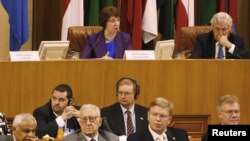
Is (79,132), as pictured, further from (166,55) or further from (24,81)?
(166,55)

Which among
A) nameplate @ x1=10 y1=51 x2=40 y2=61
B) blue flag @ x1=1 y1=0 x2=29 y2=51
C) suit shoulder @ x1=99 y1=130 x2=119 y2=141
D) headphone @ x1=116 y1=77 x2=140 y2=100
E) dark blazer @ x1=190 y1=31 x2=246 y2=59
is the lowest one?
suit shoulder @ x1=99 y1=130 x2=119 y2=141

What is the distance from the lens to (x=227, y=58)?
852 cm

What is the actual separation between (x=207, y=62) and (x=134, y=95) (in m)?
1.04

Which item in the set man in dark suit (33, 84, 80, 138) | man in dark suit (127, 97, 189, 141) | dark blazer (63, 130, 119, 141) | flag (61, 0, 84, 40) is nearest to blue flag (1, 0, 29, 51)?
flag (61, 0, 84, 40)

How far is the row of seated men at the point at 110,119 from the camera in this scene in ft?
21.3

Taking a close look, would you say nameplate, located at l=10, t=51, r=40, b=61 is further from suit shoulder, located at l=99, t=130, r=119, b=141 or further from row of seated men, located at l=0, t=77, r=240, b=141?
suit shoulder, located at l=99, t=130, r=119, b=141

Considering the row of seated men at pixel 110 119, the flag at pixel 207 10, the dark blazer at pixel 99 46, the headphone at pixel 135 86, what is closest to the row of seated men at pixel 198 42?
the dark blazer at pixel 99 46

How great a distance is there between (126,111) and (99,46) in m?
1.33

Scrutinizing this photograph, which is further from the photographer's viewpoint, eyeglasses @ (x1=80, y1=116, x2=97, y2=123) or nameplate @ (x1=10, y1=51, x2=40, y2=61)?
nameplate @ (x1=10, y1=51, x2=40, y2=61)

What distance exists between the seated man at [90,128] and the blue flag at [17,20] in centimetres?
331

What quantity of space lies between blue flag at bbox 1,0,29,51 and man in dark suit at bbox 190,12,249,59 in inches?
86.5

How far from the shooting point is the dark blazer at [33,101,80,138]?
7.08 meters

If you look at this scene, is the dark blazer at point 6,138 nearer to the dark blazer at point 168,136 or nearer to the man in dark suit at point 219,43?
the dark blazer at point 168,136

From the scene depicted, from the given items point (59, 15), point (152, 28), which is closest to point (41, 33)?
point (59, 15)
